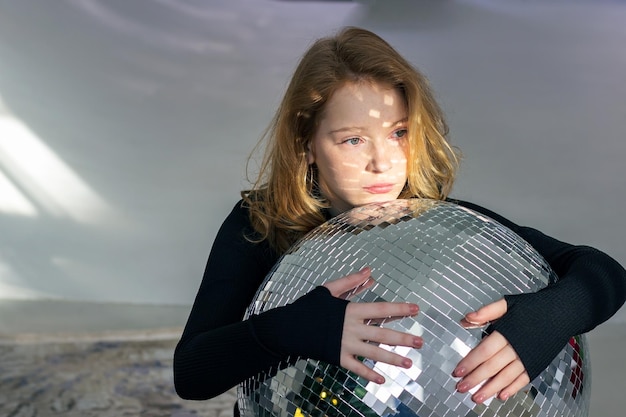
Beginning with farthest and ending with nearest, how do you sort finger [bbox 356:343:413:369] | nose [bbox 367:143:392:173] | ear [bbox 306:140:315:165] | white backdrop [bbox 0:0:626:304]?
white backdrop [bbox 0:0:626:304] → ear [bbox 306:140:315:165] → nose [bbox 367:143:392:173] → finger [bbox 356:343:413:369]

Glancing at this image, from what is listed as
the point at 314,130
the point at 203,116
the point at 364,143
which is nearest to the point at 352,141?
the point at 364,143

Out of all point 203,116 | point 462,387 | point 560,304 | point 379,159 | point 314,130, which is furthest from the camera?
point 203,116

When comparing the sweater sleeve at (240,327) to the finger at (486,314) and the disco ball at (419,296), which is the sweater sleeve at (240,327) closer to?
the disco ball at (419,296)

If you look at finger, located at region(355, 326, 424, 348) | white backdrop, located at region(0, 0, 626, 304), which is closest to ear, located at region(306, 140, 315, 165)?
finger, located at region(355, 326, 424, 348)

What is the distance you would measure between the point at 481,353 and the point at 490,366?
0.07 ft

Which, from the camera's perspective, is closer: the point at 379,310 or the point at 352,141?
the point at 379,310

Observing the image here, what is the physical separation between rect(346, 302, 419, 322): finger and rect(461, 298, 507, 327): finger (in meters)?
0.07

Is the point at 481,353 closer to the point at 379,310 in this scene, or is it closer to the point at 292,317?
the point at 379,310

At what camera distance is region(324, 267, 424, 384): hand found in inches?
43.4

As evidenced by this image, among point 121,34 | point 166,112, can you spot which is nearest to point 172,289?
point 166,112

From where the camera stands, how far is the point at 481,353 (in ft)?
3.67

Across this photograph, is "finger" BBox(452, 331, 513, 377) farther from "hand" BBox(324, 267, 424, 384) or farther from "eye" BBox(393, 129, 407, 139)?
"eye" BBox(393, 129, 407, 139)

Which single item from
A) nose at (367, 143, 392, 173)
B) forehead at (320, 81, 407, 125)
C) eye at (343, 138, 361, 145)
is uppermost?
forehead at (320, 81, 407, 125)

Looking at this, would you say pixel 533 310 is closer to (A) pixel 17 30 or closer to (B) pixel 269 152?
(B) pixel 269 152
